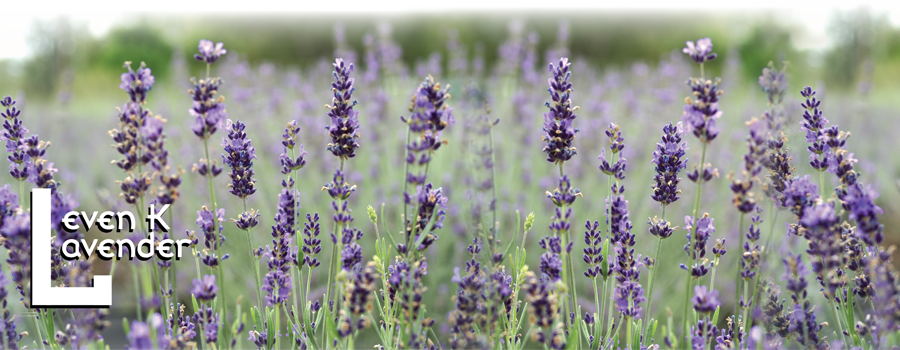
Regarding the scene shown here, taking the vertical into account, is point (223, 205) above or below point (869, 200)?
above

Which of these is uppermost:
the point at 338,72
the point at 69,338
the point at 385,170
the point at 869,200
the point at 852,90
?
the point at 852,90

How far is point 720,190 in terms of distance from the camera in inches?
175

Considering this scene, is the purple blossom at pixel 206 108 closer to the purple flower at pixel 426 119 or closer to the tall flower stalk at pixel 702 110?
the purple flower at pixel 426 119

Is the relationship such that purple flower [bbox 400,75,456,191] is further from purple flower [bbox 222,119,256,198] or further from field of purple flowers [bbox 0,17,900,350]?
purple flower [bbox 222,119,256,198]

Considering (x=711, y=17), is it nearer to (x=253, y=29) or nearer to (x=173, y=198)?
(x=253, y=29)

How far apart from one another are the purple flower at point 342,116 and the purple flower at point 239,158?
166 millimetres

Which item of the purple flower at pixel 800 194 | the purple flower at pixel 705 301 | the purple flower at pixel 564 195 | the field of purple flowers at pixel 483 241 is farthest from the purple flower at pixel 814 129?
the purple flower at pixel 564 195

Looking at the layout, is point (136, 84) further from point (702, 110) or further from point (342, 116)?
point (702, 110)

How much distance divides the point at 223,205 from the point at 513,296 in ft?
9.46

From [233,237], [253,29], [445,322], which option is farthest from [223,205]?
[253,29]

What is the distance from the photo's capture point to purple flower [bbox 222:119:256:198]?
114cm

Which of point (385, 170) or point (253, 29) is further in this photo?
point (253, 29)

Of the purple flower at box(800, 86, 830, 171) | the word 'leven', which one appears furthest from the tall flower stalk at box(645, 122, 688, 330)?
the word 'leven'

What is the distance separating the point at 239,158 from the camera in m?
1.15
